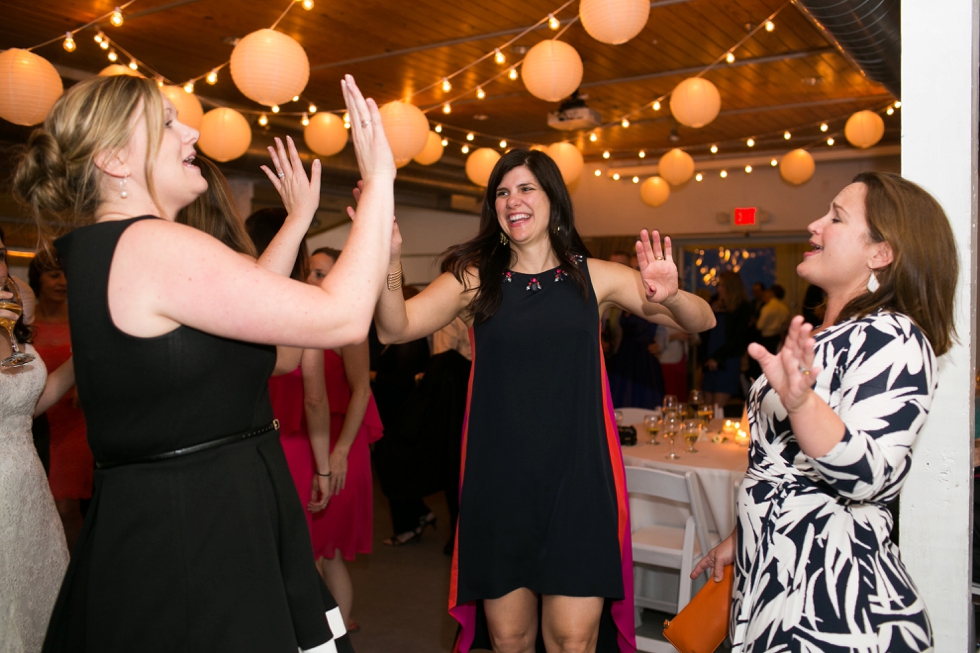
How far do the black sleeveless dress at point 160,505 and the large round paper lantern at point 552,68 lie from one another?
377cm

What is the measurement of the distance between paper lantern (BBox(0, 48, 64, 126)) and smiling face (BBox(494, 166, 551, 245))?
314 centimetres

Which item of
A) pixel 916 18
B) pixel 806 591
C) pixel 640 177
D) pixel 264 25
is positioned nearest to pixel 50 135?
pixel 806 591

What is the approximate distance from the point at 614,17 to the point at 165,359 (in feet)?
10.8

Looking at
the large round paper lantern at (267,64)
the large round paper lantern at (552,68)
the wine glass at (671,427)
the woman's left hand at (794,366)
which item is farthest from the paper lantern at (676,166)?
the woman's left hand at (794,366)

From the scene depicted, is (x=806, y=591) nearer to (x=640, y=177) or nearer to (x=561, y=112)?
(x=561, y=112)

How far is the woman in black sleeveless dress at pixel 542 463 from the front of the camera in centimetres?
224

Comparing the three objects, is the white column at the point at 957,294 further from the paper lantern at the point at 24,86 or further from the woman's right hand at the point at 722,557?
the paper lantern at the point at 24,86

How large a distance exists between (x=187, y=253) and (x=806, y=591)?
1.28 m

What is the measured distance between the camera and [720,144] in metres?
10.1

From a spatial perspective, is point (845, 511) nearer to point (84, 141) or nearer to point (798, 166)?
point (84, 141)

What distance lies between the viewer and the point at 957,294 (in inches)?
70.2

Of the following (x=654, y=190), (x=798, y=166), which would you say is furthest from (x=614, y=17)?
(x=654, y=190)

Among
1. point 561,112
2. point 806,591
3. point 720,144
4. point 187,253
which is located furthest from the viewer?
point 720,144

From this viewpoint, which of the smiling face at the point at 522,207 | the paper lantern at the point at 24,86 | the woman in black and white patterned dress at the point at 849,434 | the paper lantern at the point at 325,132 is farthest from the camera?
the paper lantern at the point at 325,132
